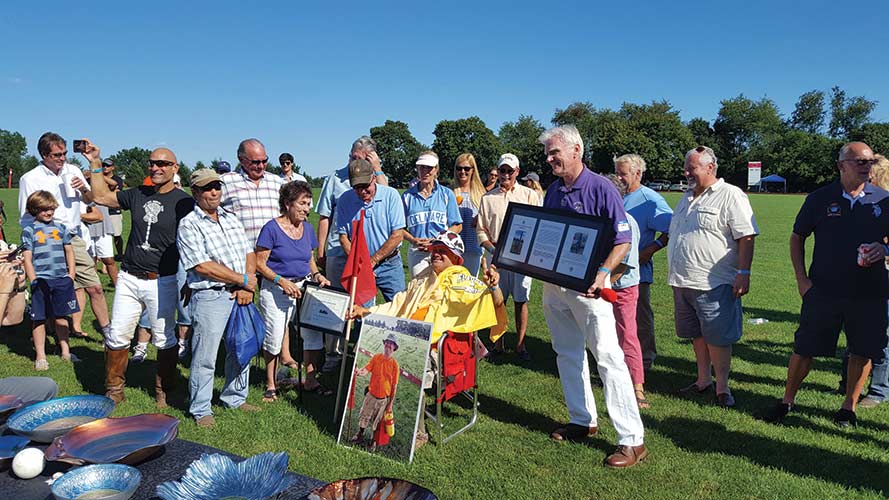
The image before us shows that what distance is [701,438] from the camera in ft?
14.7

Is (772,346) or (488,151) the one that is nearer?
(772,346)

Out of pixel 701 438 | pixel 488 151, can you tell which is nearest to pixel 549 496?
pixel 701 438

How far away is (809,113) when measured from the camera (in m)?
101

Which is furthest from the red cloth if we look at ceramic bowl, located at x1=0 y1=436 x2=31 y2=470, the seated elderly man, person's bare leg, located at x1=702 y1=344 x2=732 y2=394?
person's bare leg, located at x1=702 y1=344 x2=732 y2=394

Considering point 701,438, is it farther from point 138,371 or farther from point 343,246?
point 138,371

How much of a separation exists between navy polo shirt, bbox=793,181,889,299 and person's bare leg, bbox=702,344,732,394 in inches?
37.6

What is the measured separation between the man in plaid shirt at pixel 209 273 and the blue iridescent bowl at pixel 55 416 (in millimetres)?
1971

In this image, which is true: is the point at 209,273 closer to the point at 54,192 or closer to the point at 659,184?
the point at 54,192

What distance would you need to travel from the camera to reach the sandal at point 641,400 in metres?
5.12

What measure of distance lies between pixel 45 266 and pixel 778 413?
733cm

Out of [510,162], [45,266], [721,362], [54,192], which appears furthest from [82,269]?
[721,362]

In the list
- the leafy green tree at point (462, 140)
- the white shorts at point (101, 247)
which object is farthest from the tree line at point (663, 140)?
the white shorts at point (101, 247)

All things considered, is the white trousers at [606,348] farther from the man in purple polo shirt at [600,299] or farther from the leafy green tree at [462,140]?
the leafy green tree at [462,140]

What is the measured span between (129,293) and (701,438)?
4847 mm
